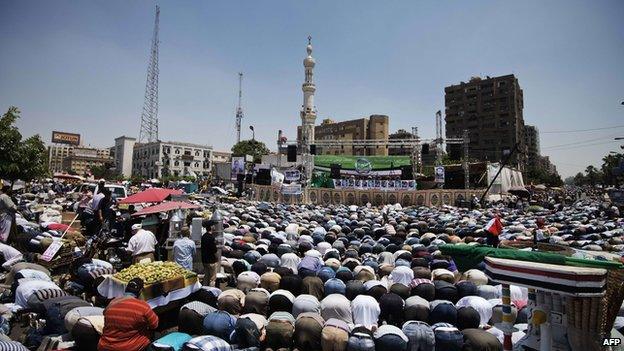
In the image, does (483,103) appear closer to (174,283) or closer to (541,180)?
(541,180)

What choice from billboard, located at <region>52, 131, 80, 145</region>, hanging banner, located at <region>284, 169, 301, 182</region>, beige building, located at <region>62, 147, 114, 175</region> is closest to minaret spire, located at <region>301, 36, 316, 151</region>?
hanging banner, located at <region>284, 169, 301, 182</region>

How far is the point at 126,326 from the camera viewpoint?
5.37 meters

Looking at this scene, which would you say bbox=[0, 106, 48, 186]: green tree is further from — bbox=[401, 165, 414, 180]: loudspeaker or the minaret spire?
the minaret spire

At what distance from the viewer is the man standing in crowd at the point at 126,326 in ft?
17.5

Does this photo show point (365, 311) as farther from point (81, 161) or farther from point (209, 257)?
A: point (81, 161)

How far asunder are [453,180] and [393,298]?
45666mm

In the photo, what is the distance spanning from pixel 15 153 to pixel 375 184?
3262 centimetres

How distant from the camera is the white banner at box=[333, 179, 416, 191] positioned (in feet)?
135

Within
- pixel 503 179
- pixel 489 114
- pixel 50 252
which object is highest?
pixel 489 114

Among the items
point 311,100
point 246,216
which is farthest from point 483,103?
point 246,216

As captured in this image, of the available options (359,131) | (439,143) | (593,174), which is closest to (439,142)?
(439,143)

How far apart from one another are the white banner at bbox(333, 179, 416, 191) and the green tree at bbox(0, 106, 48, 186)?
93.7ft

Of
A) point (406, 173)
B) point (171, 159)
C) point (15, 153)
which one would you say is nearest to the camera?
point (15, 153)

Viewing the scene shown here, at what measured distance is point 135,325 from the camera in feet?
17.8
